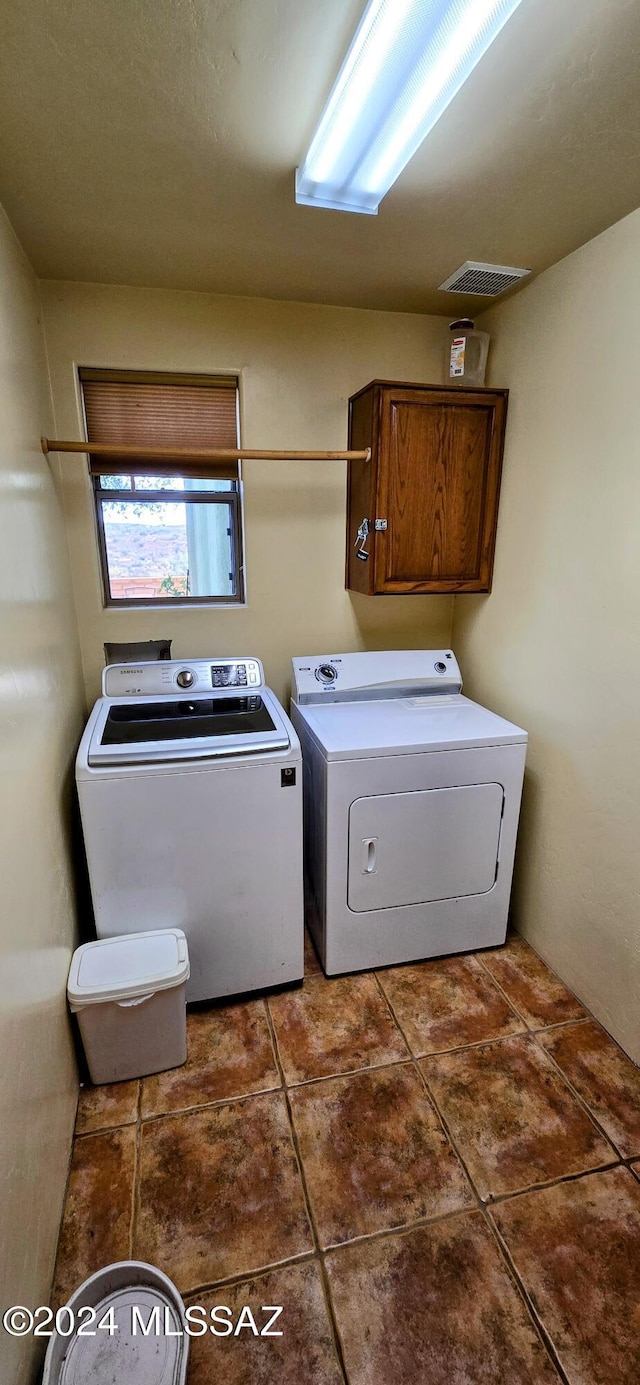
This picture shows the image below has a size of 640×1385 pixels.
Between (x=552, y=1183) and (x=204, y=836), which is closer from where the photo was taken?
(x=552, y=1183)

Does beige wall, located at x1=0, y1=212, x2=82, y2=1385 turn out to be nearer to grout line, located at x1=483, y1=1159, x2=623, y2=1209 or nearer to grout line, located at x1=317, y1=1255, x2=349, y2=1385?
grout line, located at x1=317, y1=1255, x2=349, y2=1385

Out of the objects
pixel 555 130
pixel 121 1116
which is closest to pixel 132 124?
pixel 555 130

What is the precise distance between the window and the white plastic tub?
6.47 feet

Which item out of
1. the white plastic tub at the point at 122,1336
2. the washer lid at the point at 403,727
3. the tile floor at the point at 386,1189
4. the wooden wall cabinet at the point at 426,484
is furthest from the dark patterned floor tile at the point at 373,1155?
the wooden wall cabinet at the point at 426,484

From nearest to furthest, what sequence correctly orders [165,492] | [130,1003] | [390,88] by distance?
1. [390,88]
2. [130,1003]
3. [165,492]

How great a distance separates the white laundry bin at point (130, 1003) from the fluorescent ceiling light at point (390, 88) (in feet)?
6.67

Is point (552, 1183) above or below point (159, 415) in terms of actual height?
below

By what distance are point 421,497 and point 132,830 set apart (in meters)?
1.54

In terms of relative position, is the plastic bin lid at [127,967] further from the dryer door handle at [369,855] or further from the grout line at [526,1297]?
the grout line at [526,1297]

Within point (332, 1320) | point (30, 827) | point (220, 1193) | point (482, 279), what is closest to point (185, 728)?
point (30, 827)

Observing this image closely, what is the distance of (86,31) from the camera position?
994 mm

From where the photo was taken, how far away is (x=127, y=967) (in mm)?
1579

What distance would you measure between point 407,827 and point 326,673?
0.72 metres

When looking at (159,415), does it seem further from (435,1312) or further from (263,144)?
(435,1312)
